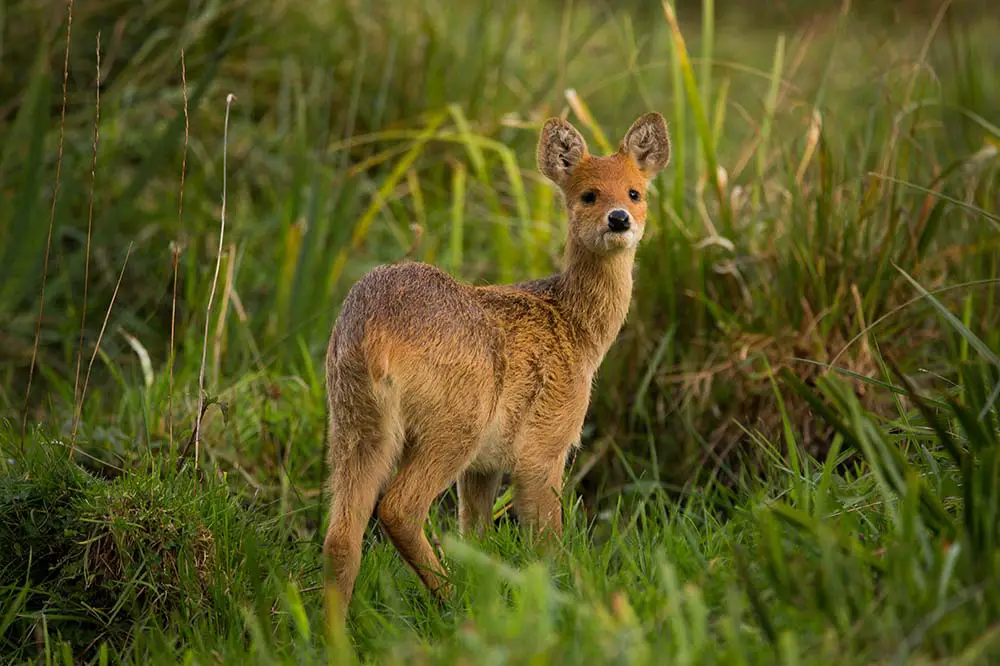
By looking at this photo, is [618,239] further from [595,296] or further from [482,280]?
[482,280]

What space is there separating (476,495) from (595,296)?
83cm

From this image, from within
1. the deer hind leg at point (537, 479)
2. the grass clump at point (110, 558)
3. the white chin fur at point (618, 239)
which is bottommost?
the grass clump at point (110, 558)

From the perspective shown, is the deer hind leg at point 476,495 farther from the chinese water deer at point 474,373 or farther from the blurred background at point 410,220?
the blurred background at point 410,220

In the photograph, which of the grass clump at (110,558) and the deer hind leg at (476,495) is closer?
the grass clump at (110,558)

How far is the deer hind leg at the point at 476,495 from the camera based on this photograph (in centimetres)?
433

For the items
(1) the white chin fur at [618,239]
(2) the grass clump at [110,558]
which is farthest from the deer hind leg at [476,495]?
(1) the white chin fur at [618,239]

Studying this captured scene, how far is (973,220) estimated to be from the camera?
555 centimetres

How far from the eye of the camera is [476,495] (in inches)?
171

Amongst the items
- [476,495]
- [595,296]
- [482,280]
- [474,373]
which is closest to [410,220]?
[482,280]

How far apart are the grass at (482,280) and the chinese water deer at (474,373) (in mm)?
180

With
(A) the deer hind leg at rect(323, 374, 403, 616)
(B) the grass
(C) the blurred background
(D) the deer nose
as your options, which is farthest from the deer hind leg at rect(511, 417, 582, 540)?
(D) the deer nose

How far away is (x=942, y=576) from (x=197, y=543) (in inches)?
83.1

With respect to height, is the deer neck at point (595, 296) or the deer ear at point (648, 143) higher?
the deer ear at point (648, 143)

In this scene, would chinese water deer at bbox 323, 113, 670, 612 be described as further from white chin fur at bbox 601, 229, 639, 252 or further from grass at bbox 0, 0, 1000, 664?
grass at bbox 0, 0, 1000, 664
